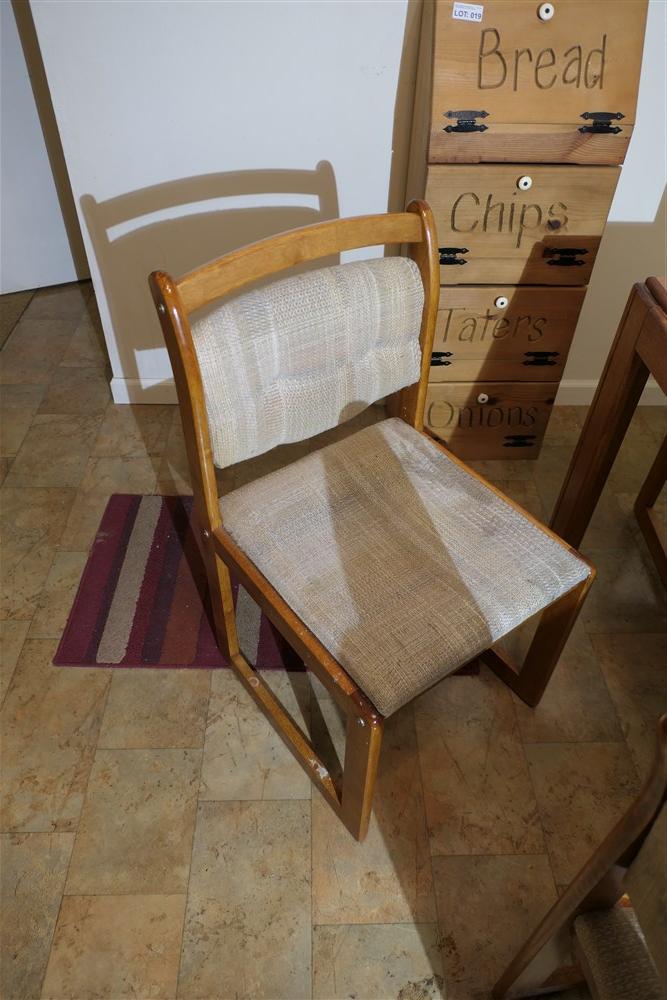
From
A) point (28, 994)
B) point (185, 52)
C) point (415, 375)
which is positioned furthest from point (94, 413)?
point (28, 994)

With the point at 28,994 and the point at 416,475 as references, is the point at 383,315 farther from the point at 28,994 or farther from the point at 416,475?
the point at 28,994

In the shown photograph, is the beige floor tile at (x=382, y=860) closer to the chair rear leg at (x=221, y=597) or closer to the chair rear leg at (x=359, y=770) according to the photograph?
the chair rear leg at (x=359, y=770)

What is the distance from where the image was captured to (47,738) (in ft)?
4.36

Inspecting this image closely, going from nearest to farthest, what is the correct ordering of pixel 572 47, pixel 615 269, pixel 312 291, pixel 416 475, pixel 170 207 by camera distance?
pixel 312 291
pixel 416 475
pixel 572 47
pixel 170 207
pixel 615 269

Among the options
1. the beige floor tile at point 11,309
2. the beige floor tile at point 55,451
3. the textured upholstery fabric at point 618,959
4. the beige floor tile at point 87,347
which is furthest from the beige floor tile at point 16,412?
the textured upholstery fabric at point 618,959

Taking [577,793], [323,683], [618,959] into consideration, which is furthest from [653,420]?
[618,959]

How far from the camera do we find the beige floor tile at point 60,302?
7.98 ft

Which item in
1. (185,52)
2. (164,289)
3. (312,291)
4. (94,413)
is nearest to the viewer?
(164,289)

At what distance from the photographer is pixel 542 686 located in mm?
1332

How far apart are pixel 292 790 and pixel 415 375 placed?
77 centimetres

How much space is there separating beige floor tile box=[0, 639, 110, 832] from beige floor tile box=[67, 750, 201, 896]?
0.13 feet

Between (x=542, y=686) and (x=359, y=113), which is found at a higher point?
(x=359, y=113)

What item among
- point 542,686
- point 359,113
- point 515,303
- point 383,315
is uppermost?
point 359,113

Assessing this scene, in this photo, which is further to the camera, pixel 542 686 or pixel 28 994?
pixel 542 686
